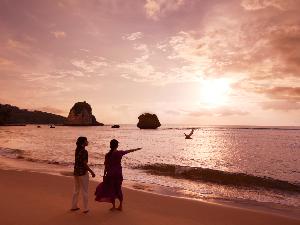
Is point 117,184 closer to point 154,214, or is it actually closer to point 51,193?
point 154,214

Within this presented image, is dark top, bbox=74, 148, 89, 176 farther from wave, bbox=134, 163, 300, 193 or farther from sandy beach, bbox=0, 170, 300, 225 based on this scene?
wave, bbox=134, 163, 300, 193

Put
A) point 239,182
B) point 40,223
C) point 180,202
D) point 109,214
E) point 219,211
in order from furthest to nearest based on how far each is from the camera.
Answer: point 239,182
point 180,202
point 219,211
point 109,214
point 40,223

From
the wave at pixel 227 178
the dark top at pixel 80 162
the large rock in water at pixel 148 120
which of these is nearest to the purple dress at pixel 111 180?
the dark top at pixel 80 162

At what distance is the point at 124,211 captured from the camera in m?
10.1

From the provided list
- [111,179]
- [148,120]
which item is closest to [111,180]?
[111,179]

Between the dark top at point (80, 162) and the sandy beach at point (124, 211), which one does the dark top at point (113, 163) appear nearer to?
the dark top at point (80, 162)

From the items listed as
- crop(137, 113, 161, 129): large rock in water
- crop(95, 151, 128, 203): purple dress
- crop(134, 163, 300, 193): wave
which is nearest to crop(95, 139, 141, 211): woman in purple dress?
crop(95, 151, 128, 203): purple dress

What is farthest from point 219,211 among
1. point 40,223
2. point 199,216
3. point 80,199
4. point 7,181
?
point 7,181

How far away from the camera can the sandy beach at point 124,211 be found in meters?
8.95

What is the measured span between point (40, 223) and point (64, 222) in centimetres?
64

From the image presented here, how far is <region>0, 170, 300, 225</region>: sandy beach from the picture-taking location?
8953 mm

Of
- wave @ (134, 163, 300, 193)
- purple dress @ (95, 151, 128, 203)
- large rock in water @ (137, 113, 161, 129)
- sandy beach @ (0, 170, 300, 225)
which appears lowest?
wave @ (134, 163, 300, 193)

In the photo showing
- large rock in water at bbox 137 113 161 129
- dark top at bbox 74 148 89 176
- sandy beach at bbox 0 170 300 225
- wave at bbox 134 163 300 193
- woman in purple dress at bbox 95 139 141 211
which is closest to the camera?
sandy beach at bbox 0 170 300 225

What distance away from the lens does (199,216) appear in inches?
405
